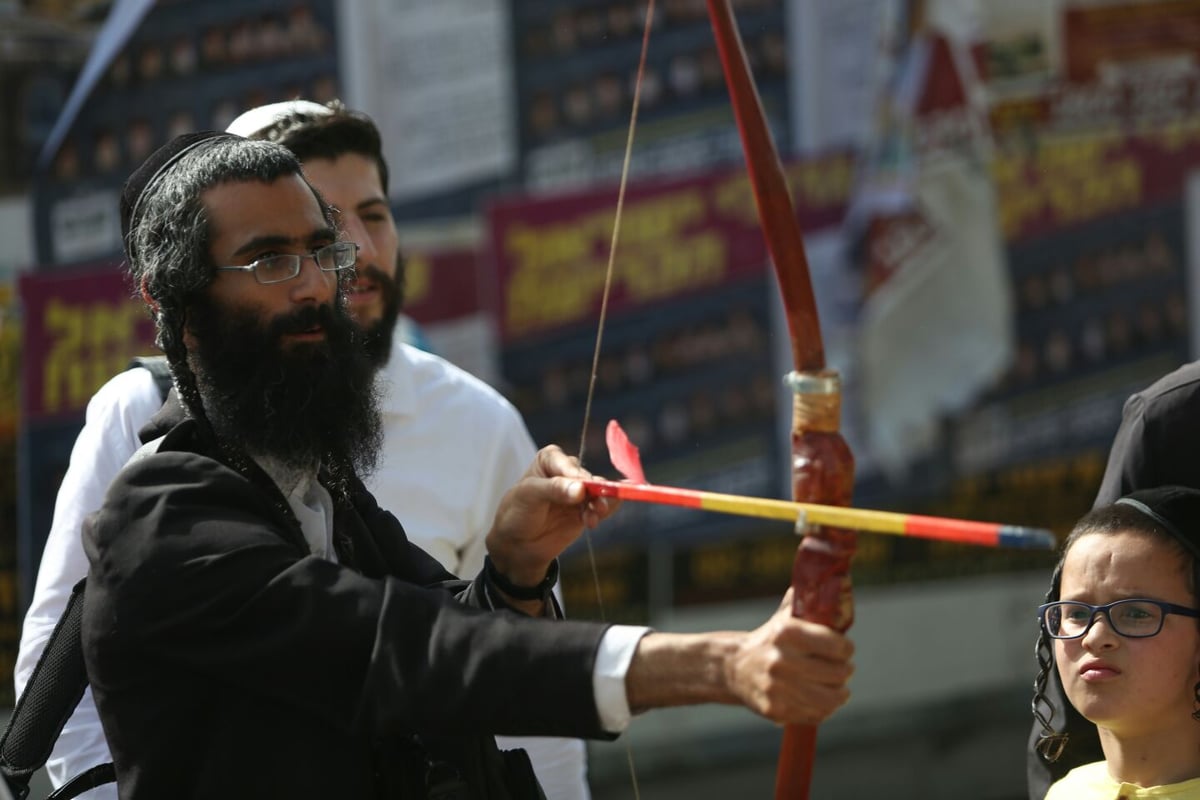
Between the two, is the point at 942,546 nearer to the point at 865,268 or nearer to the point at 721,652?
the point at 865,268

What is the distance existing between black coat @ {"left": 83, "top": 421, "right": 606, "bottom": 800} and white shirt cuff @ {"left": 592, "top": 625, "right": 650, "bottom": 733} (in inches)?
0.4

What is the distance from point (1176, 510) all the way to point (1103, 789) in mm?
449

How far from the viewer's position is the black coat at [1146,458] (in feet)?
8.81

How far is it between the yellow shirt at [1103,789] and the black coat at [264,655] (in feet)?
3.63

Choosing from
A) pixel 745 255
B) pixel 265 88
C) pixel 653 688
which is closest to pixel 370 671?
pixel 653 688

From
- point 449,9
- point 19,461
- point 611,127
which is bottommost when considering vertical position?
point 19,461

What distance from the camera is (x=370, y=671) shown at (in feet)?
6.04

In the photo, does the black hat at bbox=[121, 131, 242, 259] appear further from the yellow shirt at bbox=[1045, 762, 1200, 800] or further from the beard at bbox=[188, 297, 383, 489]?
the yellow shirt at bbox=[1045, 762, 1200, 800]

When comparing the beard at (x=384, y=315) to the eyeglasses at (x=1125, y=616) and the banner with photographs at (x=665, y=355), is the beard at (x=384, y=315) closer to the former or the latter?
the eyeglasses at (x=1125, y=616)

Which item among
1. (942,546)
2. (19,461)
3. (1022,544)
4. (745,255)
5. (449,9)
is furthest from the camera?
(942,546)

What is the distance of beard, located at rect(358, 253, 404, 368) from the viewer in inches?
114

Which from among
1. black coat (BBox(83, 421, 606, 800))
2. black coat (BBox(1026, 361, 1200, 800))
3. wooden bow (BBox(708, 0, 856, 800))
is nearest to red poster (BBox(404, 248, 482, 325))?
black coat (BBox(1026, 361, 1200, 800))

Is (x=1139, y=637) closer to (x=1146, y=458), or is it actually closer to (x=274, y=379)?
(x=1146, y=458)

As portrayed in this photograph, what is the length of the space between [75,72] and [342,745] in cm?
357
